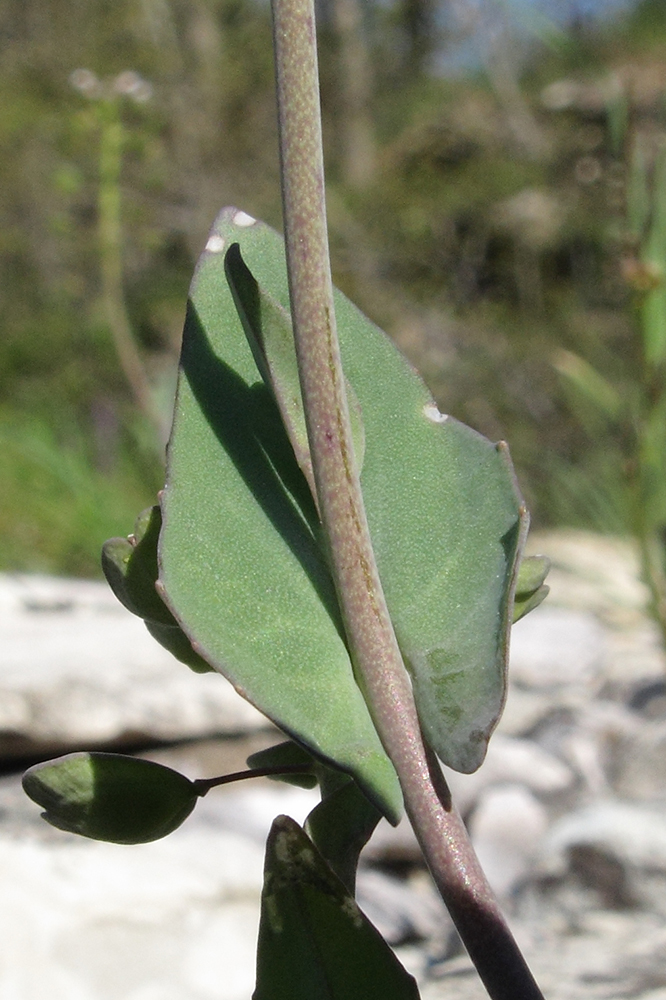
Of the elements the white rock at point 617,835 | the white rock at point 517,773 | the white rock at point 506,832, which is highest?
the white rock at point 517,773

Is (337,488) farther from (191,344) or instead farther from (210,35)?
(210,35)

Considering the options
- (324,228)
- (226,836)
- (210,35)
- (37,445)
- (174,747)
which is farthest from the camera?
(210,35)

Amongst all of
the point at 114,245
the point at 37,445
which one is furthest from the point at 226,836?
the point at 37,445

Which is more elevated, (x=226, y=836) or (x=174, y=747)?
(x=174, y=747)

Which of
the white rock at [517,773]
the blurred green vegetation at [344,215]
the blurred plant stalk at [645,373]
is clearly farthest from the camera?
the blurred green vegetation at [344,215]

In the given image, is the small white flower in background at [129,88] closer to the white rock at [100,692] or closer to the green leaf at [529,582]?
the white rock at [100,692]

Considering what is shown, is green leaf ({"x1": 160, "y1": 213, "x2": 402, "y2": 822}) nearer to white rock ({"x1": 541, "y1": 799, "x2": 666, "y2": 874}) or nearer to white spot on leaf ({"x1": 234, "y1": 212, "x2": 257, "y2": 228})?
white spot on leaf ({"x1": 234, "y1": 212, "x2": 257, "y2": 228})

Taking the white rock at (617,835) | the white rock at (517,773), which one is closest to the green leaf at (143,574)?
the white rock at (617,835)
